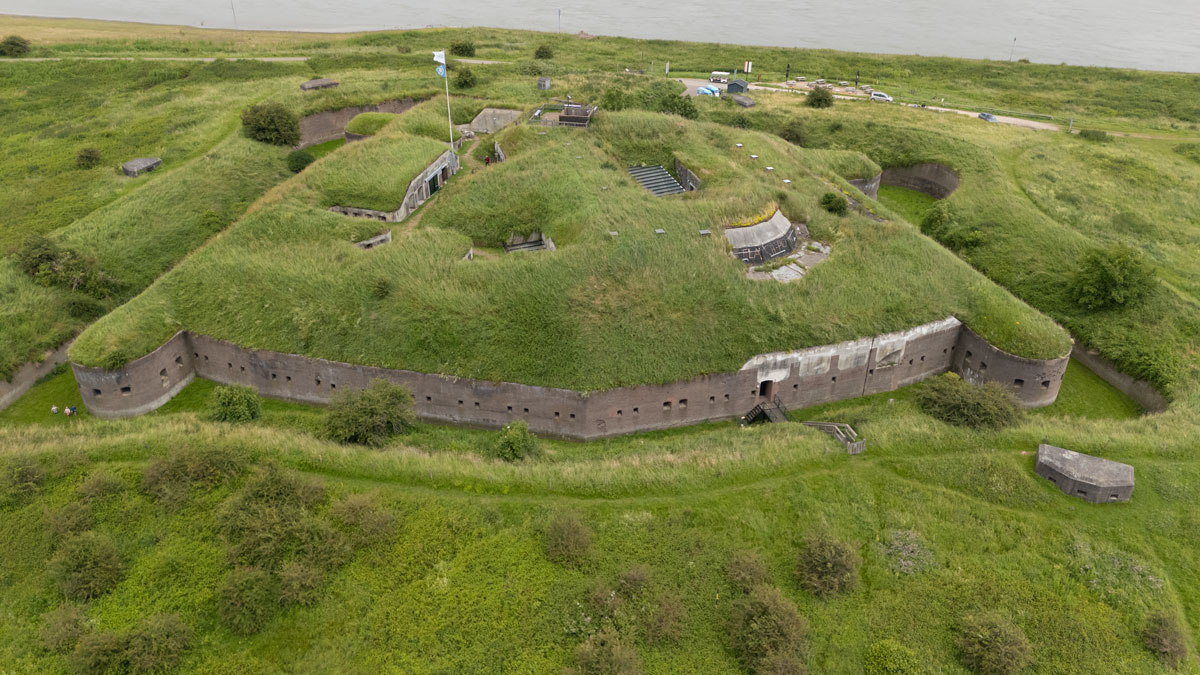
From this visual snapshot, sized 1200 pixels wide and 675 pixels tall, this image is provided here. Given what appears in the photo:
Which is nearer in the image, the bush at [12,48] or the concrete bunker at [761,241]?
the concrete bunker at [761,241]

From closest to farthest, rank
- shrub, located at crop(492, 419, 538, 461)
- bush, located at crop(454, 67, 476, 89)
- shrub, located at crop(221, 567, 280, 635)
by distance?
shrub, located at crop(221, 567, 280, 635) → shrub, located at crop(492, 419, 538, 461) → bush, located at crop(454, 67, 476, 89)

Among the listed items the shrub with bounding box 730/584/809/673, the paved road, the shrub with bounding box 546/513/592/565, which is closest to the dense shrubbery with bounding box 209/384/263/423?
the shrub with bounding box 546/513/592/565

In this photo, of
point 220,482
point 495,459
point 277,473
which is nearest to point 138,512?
point 220,482

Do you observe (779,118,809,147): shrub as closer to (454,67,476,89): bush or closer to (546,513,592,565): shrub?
(454,67,476,89): bush

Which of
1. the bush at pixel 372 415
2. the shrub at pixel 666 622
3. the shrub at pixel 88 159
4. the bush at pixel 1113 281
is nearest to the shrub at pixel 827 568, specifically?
the shrub at pixel 666 622

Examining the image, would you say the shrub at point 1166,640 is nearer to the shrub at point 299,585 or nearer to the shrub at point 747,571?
the shrub at point 747,571
